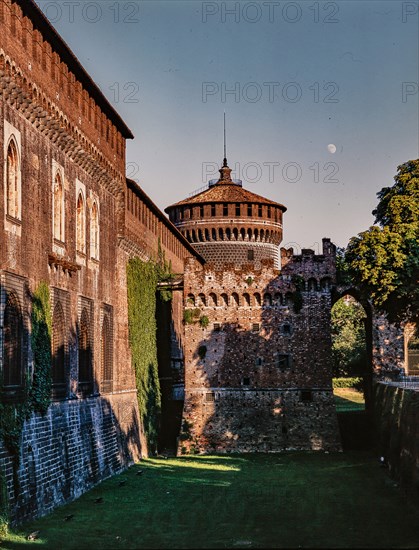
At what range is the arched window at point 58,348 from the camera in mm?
24203

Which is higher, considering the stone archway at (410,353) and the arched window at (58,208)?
the arched window at (58,208)

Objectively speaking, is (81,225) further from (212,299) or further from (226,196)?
(226,196)

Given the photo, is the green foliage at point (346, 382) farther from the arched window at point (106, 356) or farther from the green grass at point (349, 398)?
the arched window at point (106, 356)

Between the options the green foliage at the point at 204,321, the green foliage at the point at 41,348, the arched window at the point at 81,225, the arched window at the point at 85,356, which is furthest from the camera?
the green foliage at the point at 204,321

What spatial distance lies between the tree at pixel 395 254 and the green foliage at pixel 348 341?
27658 mm

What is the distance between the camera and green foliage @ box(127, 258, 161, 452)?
112ft

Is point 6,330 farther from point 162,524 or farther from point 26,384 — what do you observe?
point 162,524

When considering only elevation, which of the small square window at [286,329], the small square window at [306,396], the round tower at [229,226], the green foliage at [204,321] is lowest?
the small square window at [306,396]

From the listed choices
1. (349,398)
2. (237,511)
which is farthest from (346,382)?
(237,511)

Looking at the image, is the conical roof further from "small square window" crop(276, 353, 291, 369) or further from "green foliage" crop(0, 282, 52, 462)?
"green foliage" crop(0, 282, 52, 462)

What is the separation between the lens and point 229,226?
55.9m

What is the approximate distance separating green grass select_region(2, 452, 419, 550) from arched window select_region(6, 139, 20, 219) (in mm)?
7138

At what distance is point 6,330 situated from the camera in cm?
2012

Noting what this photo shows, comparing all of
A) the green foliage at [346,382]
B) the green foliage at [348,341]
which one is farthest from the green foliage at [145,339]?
the green foliage at [346,382]
